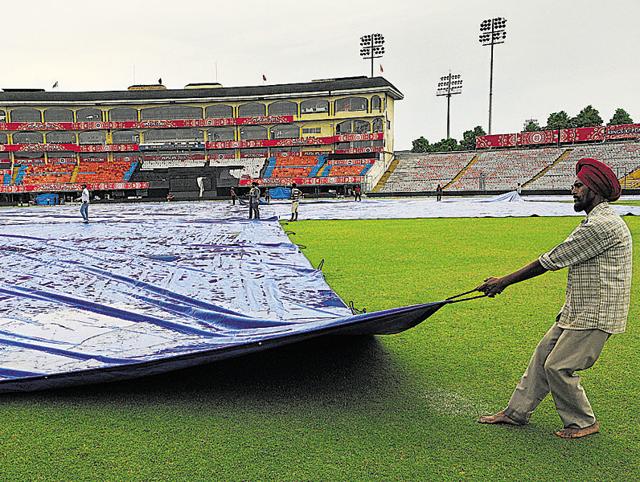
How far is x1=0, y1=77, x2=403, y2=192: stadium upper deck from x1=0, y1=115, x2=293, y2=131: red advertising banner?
0.10 metres

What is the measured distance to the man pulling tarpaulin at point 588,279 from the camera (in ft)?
10.3

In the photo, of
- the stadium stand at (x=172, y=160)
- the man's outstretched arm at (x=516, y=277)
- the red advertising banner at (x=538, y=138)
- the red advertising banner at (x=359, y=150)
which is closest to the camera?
the man's outstretched arm at (x=516, y=277)

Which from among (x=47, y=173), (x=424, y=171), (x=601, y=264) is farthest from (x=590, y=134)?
(x=601, y=264)

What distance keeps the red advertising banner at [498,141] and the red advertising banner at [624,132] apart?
857cm

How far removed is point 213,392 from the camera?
4.23 m

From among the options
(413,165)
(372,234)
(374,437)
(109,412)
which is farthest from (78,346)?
(413,165)

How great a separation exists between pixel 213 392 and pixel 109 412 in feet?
2.49

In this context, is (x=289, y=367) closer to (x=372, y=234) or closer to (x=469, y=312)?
(x=469, y=312)

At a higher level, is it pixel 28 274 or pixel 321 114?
pixel 321 114

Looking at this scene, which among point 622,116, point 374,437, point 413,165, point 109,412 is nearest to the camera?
point 374,437

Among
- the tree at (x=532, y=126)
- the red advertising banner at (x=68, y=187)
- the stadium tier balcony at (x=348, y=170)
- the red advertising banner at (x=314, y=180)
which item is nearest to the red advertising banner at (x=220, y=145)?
the stadium tier balcony at (x=348, y=170)

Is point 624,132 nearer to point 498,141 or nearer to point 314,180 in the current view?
point 498,141

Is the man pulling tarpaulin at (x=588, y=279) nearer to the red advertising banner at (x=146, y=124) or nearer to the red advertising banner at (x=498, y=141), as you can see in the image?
the red advertising banner at (x=146, y=124)

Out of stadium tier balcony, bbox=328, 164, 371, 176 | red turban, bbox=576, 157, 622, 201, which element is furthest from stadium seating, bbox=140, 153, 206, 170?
red turban, bbox=576, 157, 622, 201
